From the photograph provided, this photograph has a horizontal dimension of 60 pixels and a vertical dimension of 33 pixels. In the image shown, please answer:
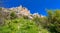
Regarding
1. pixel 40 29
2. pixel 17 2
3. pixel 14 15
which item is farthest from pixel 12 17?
pixel 17 2

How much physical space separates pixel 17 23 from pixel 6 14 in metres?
0.46

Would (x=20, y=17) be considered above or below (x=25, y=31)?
above

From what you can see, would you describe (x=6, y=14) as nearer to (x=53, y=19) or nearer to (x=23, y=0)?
(x=53, y=19)

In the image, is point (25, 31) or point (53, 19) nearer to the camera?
point (25, 31)

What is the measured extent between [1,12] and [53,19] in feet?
4.20

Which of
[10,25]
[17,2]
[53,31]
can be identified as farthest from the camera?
[17,2]

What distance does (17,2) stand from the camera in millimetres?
7594

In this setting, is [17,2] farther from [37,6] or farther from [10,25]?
[10,25]

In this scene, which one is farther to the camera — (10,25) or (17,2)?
(17,2)

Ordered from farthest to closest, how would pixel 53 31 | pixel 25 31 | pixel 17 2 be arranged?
pixel 17 2 → pixel 53 31 → pixel 25 31

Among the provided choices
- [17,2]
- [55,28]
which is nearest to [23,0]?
[17,2]

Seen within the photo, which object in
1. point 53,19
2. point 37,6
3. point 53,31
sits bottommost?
point 53,31

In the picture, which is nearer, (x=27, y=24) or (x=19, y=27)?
(x=19, y=27)

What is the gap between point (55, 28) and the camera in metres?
4.45
